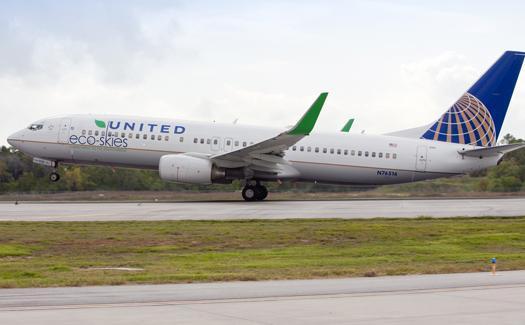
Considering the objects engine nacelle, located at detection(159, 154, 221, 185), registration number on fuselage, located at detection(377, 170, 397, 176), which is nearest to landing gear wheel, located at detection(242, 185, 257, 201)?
engine nacelle, located at detection(159, 154, 221, 185)

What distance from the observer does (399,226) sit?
28797 mm

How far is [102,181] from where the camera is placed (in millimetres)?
58344

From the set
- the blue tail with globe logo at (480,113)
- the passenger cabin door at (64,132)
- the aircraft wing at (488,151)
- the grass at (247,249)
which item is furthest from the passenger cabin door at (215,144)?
the aircraft wing at (488,151)

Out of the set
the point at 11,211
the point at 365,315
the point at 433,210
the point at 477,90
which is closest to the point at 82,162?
the point at 11,211

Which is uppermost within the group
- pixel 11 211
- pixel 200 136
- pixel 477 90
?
pixel 477 90

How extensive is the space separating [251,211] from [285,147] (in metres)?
6.48

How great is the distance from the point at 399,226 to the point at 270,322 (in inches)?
719

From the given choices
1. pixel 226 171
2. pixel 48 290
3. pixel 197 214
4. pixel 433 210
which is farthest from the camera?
pixel 226 171

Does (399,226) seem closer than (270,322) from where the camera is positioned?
No

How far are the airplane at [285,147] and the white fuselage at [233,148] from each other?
1.9 inches

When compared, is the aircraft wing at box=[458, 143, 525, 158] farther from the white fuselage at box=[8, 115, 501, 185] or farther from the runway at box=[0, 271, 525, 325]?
the runway at box=[0, 271, 525, 325]

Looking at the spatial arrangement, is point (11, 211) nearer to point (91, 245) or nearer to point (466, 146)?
point (91, 245)

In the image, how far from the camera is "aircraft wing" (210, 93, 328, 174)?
38094 mm

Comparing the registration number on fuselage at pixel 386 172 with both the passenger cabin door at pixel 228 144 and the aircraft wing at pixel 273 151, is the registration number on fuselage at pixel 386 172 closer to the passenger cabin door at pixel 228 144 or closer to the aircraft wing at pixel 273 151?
the aircraft wing at pixel 273 151
